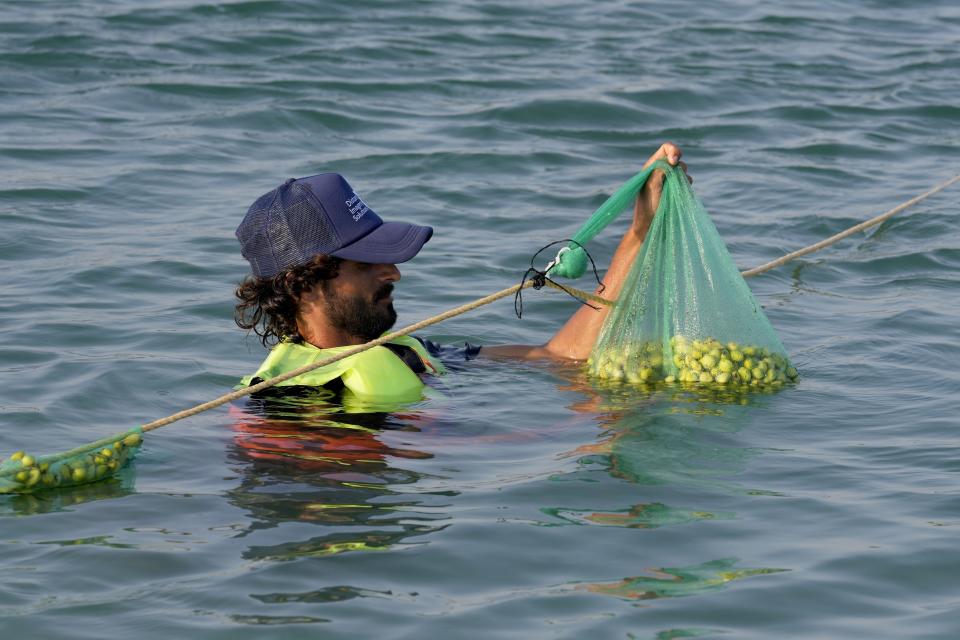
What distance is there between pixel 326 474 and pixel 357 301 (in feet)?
2.68

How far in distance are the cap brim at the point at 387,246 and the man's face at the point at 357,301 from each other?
0.08 metres

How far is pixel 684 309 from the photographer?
555cm

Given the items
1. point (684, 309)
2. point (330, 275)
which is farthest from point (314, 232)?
point (684, 309)

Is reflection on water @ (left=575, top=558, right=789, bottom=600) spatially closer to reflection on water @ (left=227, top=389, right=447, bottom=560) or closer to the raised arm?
reflection on water @ (left=227, top=389, right=447, bottom=560)

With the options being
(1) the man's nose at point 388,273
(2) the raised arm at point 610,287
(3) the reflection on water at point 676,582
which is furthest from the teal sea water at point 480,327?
(1) the man's nose at point 388,273

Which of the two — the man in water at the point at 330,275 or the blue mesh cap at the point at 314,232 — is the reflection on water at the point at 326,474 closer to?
the man in water at the point at 330,275

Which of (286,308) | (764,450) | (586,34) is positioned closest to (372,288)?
(286,308)

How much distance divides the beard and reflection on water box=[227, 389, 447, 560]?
0.28m

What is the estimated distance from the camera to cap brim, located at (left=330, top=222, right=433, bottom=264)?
211 inches

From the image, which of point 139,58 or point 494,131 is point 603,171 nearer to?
point 494,131

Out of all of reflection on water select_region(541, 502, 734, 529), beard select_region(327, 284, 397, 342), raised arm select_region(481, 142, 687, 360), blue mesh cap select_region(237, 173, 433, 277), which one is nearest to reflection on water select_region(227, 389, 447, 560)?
beard select_region(327, 284, 397, 342)

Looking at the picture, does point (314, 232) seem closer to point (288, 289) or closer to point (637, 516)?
point (288, 289)

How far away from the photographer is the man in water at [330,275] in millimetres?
5379

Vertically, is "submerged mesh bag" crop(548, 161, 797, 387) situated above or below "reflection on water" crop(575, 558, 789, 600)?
above
